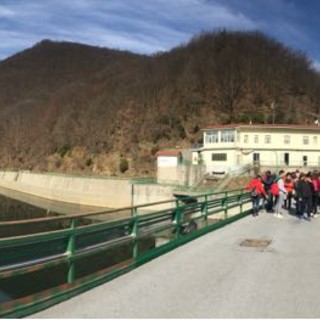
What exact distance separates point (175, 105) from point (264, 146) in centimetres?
4594

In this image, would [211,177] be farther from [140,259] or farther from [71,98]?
[71,98]

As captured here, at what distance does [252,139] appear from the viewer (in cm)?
8188

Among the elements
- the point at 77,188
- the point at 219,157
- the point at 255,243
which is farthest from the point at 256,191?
the point at 77,188

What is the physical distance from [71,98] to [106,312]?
582 feet

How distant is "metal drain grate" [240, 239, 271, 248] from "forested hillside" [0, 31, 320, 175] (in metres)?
87.4

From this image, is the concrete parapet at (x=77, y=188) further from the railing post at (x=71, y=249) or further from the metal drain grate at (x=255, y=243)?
the railing post at (x=71, y=249)

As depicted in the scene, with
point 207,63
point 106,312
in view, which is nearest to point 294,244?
point 106,312

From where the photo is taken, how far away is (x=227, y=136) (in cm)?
8294

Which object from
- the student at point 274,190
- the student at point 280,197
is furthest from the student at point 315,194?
the student at point 274,190

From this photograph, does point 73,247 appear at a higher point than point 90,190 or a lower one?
higher

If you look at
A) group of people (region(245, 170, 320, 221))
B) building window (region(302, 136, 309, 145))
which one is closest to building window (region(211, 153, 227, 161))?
building window (region(302, 136, 309, 145))

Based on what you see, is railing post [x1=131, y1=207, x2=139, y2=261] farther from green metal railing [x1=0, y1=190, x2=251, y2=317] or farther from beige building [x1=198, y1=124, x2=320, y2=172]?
beige building [x1=198, y1=124, x2=320, y2=172]

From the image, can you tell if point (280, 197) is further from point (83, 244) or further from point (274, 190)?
point (83, 244)

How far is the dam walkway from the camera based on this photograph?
7.92 meters
